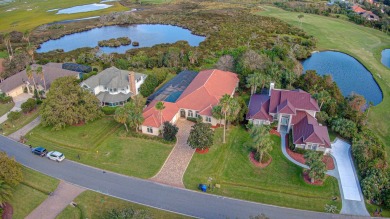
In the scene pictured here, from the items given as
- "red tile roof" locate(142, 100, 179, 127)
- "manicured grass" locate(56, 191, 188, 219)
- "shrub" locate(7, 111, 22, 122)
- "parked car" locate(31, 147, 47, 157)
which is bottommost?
"manicured grass" locate(56, 191, 188, 219)

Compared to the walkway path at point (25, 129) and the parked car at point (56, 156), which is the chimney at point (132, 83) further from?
the parked car at point (56, 156)

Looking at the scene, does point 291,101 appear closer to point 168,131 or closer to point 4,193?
point 168,131

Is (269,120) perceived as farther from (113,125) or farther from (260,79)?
(113,125)

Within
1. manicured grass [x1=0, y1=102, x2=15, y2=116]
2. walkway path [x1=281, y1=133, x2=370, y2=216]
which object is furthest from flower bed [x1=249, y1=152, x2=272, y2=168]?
manicured grass [x1=0, y1=102, x2=15, y2=116]

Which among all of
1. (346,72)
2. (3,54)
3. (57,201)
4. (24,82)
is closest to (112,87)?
(24,82)

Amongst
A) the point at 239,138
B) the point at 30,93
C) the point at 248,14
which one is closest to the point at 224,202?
the point at 239,138

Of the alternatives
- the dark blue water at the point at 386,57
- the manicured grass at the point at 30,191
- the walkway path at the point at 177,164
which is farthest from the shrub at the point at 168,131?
the dark blue water at the point at 386,57

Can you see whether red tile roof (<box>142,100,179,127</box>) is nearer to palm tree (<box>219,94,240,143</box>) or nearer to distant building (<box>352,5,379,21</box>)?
palm tree (<box>219,94,240,143</box>)
